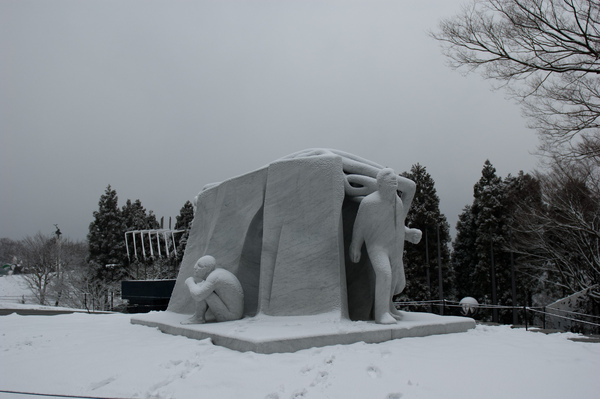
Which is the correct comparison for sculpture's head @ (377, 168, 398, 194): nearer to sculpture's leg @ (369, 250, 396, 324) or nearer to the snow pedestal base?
sculpture's leg @ (369, 250, 396, 324)

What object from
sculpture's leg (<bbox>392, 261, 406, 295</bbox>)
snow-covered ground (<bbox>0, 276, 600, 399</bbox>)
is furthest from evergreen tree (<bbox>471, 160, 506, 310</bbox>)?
snow-covered ground (<bbox>0, 276, 600, 399</bbox>)

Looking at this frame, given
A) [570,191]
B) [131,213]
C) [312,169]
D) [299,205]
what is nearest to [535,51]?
[312,169]

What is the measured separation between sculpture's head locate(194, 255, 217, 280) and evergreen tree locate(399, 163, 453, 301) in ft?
62.0

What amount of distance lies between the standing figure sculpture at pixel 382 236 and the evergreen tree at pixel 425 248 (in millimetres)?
17785

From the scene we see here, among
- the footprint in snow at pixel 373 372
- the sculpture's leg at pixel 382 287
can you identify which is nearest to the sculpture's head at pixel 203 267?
the sculpture's leg at pixel 382 287

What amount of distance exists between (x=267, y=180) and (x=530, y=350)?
15.8ft

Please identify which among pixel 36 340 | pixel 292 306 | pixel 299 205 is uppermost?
pixel 299 205

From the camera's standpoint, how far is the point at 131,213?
38438 mm

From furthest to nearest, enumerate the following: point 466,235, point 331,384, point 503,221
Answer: point 466,235 < point 503,221 < point 331,384

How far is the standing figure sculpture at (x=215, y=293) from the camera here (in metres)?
7.16

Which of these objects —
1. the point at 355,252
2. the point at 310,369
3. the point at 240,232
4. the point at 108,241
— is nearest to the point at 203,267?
the point at 240,232

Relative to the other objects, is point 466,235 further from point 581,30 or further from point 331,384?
point 331,384

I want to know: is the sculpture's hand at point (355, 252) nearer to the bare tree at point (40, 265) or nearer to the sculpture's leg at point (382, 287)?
the sculpture's leg at point (382, 287)

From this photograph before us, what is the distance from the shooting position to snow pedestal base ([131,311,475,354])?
208 inches
